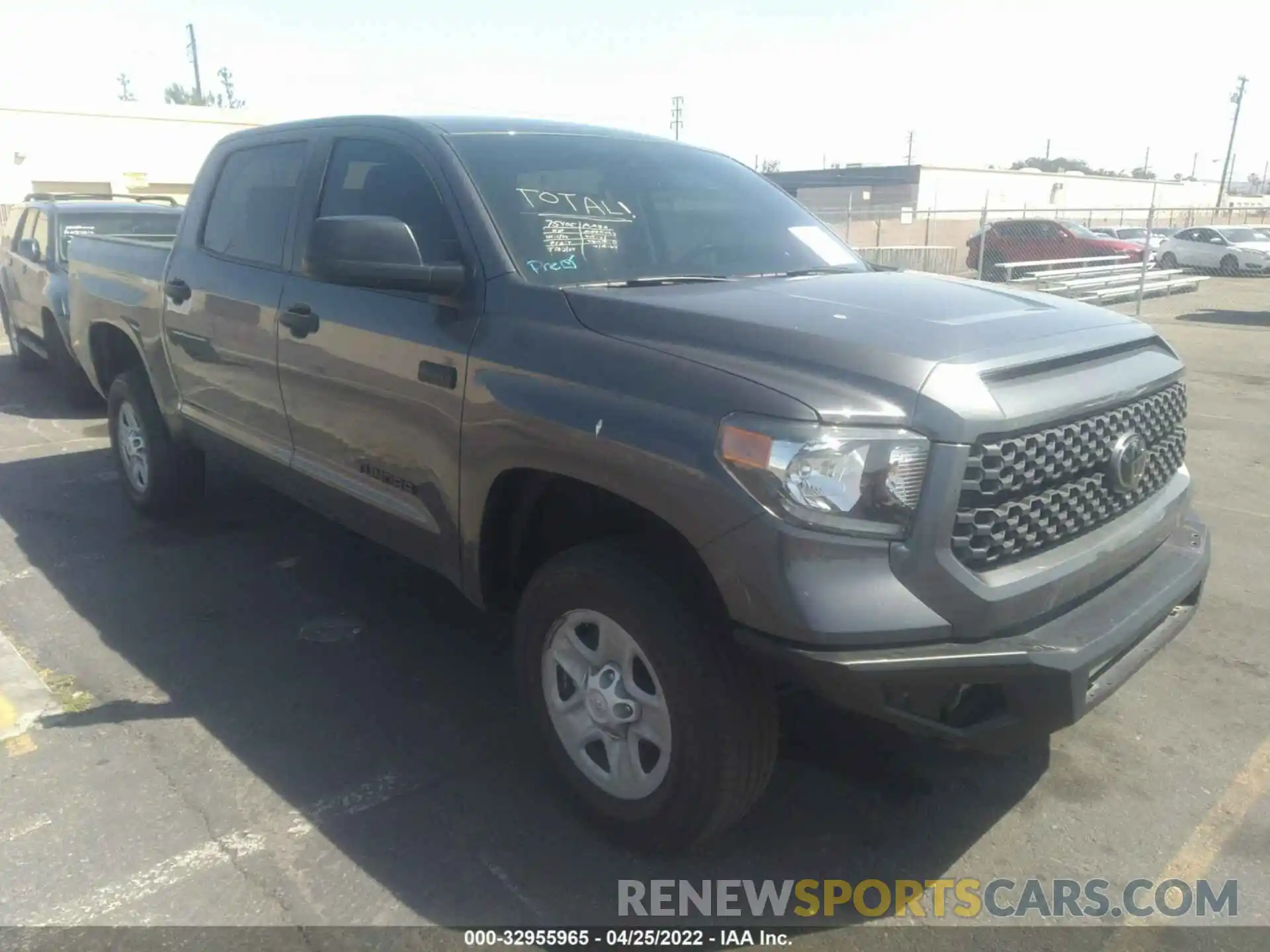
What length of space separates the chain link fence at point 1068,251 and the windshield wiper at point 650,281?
1164 centimetres

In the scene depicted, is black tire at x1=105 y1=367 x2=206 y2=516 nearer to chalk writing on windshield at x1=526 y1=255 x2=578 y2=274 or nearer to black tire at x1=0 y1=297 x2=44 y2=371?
chalk writing on windshield at x1=526 y1=255 x2=578 y2=274

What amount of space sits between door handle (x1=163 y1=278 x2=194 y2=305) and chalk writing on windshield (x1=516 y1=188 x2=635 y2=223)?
2.15 m

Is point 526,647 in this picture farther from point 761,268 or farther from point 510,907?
point 761,268

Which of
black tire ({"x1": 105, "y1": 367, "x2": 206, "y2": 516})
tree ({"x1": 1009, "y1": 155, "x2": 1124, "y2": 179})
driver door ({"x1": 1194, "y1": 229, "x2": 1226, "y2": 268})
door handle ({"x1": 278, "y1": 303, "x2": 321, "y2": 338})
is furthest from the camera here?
tree ({"x1": 1009, "y1": 155, "x2": 1124, "y2": 179})

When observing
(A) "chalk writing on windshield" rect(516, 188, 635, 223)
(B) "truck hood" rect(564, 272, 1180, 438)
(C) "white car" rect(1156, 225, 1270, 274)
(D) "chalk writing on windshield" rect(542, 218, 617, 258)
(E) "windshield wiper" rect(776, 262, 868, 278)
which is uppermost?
(A) "chalk writing on windshield" rect(516, 188, 635, 223)

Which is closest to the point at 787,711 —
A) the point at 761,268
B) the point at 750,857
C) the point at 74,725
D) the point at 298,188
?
the point at 750,857

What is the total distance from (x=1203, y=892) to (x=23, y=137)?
35828 mm

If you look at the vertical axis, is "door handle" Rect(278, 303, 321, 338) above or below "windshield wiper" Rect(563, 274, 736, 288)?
below

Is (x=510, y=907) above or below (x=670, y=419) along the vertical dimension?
below

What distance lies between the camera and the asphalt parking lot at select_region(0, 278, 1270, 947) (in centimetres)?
279

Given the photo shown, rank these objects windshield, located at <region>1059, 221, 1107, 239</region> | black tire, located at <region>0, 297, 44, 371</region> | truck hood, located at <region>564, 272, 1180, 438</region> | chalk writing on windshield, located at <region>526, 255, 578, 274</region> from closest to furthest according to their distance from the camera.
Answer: truck hood, located at <region>564, 272, 1180, 438</region> → chalk writing on windshield, located at <region>526, 255, 578, 274</region> → black tire, located at <region>0, 297, 44, 371</region> → windshield, located at <region>1059, 221, 1107, 239</region>

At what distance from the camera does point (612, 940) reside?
8.55 feet

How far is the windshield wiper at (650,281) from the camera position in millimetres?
3186

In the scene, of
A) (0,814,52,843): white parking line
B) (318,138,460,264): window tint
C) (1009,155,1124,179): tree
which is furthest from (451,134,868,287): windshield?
(1009,155,1124,179): tree
